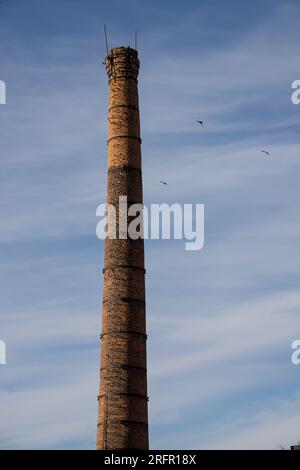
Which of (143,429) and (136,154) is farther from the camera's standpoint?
(136,154)

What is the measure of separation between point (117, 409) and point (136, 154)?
807 centimetres

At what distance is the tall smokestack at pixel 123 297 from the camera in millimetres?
29266

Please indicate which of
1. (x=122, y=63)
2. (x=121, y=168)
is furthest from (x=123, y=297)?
(x=122, y=63)

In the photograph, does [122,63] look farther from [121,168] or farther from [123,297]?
[123,297]

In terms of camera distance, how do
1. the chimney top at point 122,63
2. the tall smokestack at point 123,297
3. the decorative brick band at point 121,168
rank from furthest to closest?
1. the chimney top at point 122,63
2. the decorative brick band at point 121,168
3. the tall smokestack at point 123,297

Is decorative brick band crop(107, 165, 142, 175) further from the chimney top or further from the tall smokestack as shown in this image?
the chimney top

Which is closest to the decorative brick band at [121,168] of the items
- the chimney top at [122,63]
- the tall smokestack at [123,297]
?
the tall smokestack at [123,297]

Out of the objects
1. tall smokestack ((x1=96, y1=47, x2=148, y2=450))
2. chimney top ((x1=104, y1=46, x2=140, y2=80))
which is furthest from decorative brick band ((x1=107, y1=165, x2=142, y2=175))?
chimney top ((x1=104, y1=46, x2=140, y2=80))

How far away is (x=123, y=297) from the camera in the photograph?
3025cm

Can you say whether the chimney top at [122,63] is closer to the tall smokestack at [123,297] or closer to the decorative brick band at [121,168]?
the tall smokestack at [123,297]

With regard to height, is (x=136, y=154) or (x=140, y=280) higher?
(x=136, y=154)
